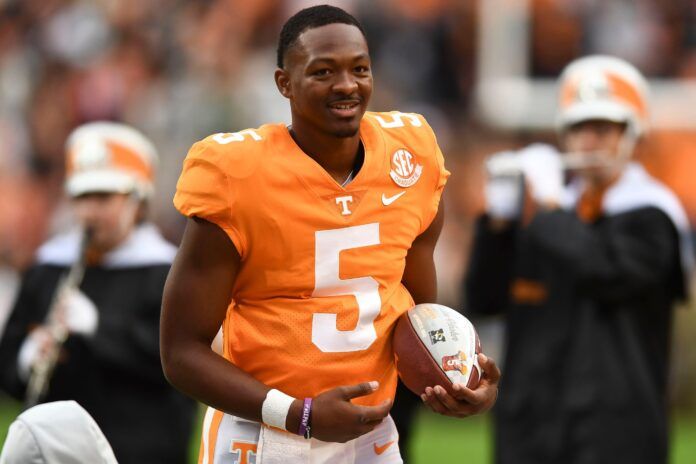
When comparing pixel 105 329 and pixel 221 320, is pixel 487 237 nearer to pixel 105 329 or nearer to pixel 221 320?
pixel 105 329

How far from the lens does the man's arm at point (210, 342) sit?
3529 mm

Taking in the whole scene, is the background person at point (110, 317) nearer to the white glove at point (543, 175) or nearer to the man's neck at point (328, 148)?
the white glove at point (543, 175)

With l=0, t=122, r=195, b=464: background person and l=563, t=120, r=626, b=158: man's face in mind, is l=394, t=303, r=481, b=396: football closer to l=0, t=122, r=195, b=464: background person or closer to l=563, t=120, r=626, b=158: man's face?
l=0, t=122, r=195, b=464: background person

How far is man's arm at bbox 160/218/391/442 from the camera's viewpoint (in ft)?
11.6

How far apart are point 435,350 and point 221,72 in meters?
9.10

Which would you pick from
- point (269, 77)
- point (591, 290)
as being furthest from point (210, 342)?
point (269, 77)

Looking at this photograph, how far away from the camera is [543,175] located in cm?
627

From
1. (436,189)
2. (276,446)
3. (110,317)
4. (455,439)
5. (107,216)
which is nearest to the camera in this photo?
(276,446)

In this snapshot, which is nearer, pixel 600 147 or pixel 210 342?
pixel 210 342

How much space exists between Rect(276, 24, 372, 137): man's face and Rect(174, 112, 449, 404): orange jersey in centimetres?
12

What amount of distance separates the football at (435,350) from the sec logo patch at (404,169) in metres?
0.33

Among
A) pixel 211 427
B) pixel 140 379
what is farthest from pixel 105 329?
pixel 211 427

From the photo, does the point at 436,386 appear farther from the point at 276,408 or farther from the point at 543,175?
the point at 543,175

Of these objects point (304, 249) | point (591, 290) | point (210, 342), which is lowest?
point (591, 290)
